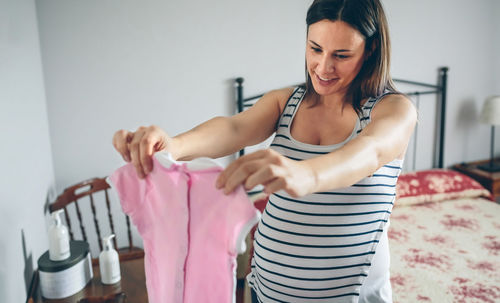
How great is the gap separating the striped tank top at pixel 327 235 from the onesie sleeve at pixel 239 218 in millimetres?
292

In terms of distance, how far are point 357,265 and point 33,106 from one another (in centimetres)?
149

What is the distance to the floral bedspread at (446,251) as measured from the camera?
177cm

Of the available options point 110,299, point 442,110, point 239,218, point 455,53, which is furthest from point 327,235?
point 455,53

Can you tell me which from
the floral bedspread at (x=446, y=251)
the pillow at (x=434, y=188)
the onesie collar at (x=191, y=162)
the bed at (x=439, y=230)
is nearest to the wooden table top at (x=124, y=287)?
the bed at (x=439, y=230)

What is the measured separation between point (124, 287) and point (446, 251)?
162 centimetres

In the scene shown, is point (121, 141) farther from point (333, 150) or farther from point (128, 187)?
point (333, 150)

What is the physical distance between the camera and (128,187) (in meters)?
0.82

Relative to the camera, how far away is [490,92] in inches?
135

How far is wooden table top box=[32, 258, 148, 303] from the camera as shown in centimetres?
136

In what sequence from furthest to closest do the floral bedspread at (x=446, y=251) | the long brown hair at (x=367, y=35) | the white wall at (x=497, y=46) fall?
the white wall at (x=497, y=46), the floral bedspread at (x=446, y=251), the long brown hair at (x=367, y=35)

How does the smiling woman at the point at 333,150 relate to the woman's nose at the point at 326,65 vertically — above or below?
below

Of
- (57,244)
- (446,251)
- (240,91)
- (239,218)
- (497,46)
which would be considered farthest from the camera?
(497,46)

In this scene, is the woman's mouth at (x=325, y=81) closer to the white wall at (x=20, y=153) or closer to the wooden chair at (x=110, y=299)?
the wooden chair at (x=110, y=299)

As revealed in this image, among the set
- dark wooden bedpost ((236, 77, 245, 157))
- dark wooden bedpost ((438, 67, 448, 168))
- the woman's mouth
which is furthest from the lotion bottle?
dark wooden bedpost ((438, 67, 448, 168))
